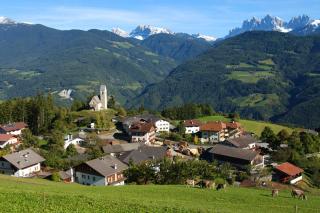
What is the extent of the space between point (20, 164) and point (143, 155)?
75.7ft

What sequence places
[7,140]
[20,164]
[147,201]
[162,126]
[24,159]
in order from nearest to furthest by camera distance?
[147,201] → [20,164] → [24,159] → [7,140] → [162,126]

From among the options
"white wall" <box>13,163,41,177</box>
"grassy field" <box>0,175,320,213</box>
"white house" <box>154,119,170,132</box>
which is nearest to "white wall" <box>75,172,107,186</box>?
"white wall" <box>13,163,41,177</box>

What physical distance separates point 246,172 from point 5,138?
52.7 m

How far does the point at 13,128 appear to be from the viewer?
10556 cm

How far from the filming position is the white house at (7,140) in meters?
94.4

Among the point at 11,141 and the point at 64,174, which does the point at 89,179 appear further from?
the point at 11,141

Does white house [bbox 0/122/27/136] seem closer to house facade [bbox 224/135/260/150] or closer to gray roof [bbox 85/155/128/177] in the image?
gray roof [bbox 85/155/128/177]

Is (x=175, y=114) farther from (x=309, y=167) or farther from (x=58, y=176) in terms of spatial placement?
(x=58, y=176)

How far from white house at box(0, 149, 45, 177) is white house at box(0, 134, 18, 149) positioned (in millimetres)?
19154

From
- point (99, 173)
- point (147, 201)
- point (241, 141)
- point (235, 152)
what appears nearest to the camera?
point (147, 201)

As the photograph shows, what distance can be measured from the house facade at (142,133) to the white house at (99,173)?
39.1 m

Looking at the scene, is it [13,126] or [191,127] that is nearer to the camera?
[13,126]

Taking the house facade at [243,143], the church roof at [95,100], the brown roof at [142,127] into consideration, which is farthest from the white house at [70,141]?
the house facade at [243,143]

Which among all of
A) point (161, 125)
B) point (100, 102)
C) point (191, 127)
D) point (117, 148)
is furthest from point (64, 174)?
point (100, 102)
